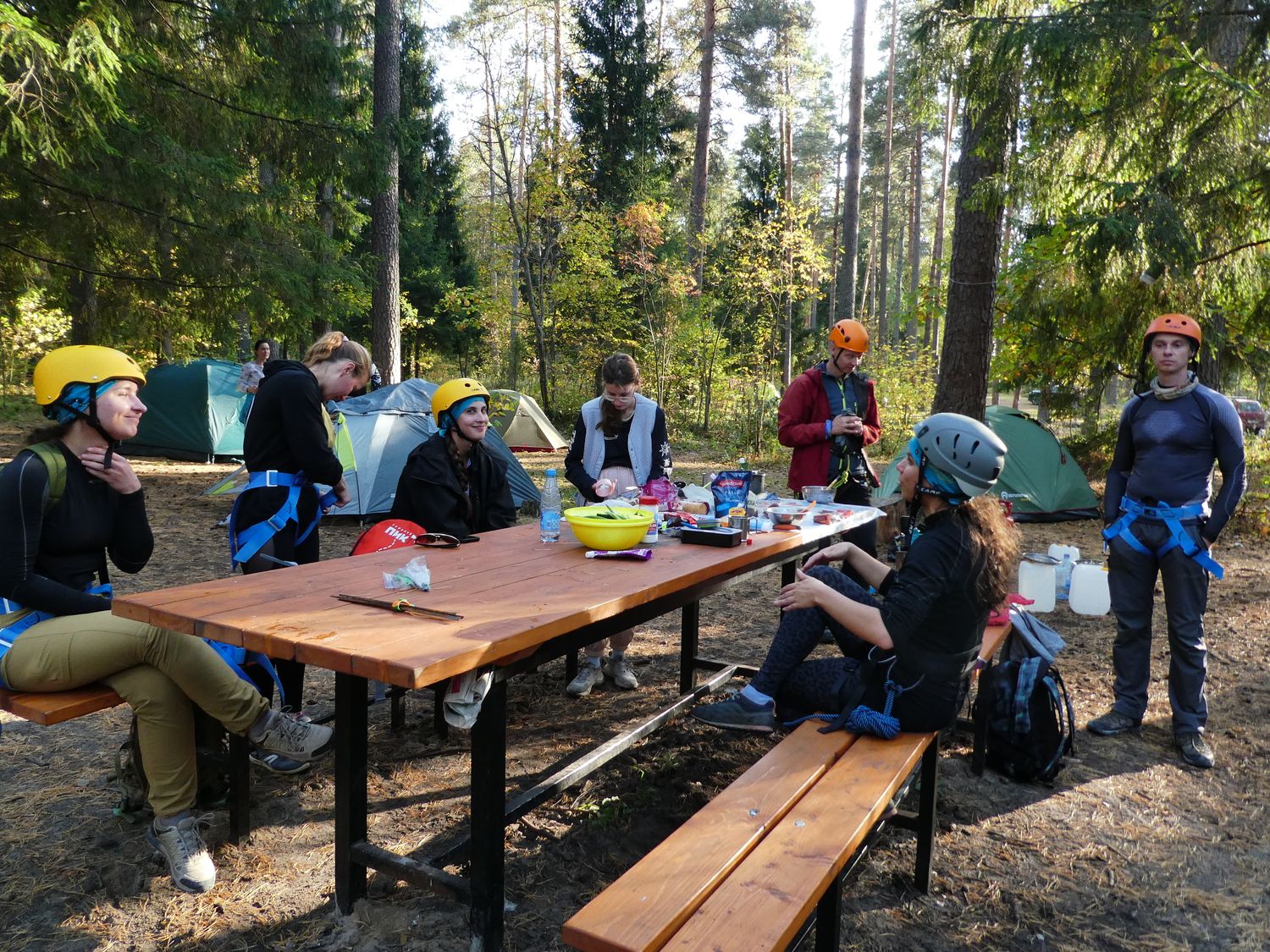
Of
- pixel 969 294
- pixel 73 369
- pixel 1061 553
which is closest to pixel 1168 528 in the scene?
pixel 1061 553

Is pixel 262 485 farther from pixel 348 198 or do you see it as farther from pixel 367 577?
pixel 348 198

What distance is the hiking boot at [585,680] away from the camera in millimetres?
4516

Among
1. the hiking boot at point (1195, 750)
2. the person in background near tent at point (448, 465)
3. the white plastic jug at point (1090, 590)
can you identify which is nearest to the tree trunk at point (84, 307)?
the person in background near tent at point (448, 465)

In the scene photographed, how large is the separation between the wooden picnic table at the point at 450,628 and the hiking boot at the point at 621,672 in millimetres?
1296

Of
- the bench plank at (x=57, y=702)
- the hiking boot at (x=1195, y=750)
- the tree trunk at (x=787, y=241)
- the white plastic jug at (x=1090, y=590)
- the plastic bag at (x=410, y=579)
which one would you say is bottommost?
the hiking boot at (x=1195, y=750)

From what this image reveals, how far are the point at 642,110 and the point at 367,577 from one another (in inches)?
703

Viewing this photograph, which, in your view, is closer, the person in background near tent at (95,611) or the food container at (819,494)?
the person in background near tent at (95,611)

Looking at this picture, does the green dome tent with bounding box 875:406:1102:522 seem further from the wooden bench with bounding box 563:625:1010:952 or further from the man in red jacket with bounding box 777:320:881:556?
the wooden bench with bounding box 563:625:1010:952

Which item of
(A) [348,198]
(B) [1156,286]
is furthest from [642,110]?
(B) [1156,286]

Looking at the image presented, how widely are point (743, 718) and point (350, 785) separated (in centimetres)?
136

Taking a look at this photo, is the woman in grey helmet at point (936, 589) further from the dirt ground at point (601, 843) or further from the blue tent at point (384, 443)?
the blue tent at point (384, 443)

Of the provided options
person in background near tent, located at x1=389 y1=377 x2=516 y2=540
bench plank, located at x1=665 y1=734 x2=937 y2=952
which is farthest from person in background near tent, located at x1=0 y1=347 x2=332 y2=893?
bench plank, located at x1=665 y1=734 x2=937 y2=952

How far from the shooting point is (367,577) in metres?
2.83

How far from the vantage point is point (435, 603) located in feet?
8.30
